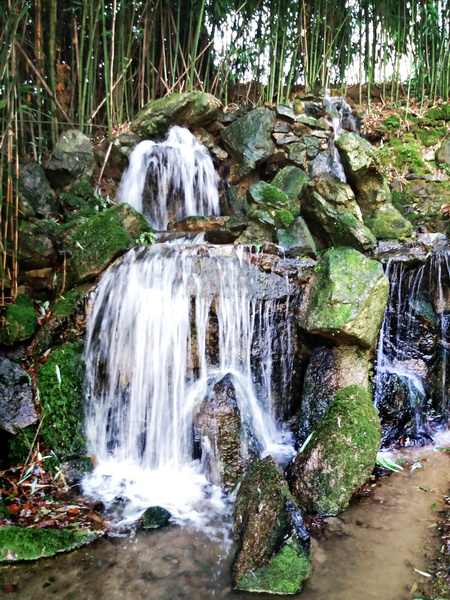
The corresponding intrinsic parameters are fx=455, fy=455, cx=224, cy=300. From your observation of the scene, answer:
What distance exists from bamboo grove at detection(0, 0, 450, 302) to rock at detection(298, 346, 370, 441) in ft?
19.7

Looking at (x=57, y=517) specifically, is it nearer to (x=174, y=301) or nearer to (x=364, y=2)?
(x=174, y=301)

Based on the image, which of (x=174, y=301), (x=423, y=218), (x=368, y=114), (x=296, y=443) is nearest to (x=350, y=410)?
(x=296, y=443)

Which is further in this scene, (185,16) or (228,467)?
(185,16)

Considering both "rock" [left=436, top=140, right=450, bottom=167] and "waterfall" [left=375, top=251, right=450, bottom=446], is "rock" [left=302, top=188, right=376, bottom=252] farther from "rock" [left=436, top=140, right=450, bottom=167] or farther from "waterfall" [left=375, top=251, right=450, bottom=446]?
"rock" [left=436, top=140, right=450, bottom=167]

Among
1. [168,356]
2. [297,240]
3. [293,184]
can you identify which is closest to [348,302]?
[168,356]

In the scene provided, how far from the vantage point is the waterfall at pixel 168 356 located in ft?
14.6

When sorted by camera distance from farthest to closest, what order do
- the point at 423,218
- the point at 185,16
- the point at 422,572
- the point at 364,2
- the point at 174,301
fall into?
1. the point at 364,2
2. the point at 185,16
3. the point at 423,218
4. the point at 174,301
5. the point at 422,572

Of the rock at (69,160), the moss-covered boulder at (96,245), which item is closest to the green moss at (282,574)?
the moss-covered boulder at (96,245)

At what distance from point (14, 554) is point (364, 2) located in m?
12.4

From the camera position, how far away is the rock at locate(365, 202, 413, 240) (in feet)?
24.6

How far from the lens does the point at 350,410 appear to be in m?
3.93

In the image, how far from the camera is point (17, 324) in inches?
198

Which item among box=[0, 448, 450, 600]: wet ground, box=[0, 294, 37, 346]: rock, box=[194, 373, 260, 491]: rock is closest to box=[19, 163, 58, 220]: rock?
box=[0, 294, 37, 346]: rock

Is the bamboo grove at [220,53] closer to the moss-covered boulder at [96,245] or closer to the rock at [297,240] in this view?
the moss-covered boulder at [96,245]
